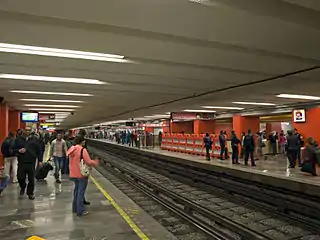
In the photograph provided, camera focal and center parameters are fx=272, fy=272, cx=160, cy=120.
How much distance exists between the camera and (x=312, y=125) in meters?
15.1

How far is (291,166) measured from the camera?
1241 cm

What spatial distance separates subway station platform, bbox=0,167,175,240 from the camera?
14.5 feet

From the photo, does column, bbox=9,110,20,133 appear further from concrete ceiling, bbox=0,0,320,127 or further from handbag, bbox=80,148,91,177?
handbag, bbox=80,148,91,177

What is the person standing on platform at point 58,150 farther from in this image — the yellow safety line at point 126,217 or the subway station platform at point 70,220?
the yellow safety line at point 126,217

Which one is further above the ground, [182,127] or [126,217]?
→ [182,127]

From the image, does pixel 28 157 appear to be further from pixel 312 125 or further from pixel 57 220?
pixel 312 125

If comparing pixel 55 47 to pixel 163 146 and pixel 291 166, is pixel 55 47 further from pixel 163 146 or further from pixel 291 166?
pixel 163 146

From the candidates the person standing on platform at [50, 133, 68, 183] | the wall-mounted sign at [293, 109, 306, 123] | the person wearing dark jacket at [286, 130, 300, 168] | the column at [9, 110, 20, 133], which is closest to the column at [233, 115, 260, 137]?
the wall-mounted sign at [293, 109, 306, 123]

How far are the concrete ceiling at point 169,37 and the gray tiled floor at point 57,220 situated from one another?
3141mm

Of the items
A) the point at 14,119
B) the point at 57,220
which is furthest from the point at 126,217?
the point at 14,119

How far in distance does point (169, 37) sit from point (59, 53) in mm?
2202

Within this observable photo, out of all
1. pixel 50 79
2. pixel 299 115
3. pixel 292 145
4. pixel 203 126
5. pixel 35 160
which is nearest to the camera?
pixel 35 160

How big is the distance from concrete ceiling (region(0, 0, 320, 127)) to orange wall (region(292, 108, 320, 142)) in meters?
8.34

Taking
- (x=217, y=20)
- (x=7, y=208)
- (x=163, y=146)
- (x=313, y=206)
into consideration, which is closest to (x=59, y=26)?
(x=217, y=20)
